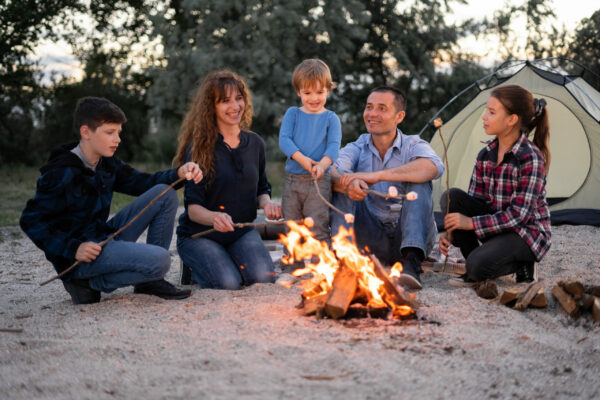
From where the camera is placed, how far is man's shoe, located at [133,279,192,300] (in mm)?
3625

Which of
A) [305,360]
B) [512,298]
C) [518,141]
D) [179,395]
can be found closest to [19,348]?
[179,395]

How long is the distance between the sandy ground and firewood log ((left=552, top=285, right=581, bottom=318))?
0.17 ft

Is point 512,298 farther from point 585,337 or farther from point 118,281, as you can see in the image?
point 118,281

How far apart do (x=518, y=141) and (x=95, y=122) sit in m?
2.82

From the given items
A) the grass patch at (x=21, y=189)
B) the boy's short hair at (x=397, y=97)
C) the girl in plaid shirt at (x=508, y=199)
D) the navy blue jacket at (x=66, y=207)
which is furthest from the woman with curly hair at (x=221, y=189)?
the grass patch at (x=21, y=189)

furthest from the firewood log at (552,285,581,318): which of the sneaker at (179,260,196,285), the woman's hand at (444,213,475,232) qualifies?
the sneaker at (179,260,196,285)

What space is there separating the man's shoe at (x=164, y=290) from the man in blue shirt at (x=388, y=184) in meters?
1.26

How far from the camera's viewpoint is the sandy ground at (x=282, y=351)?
224 cm

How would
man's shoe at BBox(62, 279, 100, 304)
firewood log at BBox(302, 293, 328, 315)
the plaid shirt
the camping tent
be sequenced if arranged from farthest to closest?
the camping tent, the plaid shirt, man's shoe at BBox(62, 279, 100, 304), firewood log at BBox(302, 293, 328, 315)

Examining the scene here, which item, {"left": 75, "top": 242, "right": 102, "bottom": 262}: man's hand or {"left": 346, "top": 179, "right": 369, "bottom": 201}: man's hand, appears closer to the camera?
{"left": 75, "top": 242, "right": 102, "bottom": 262}: man's hand

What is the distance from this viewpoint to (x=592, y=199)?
6543 millimetres

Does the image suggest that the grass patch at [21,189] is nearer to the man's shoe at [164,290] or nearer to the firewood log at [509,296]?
the man's shoe at [164,290]

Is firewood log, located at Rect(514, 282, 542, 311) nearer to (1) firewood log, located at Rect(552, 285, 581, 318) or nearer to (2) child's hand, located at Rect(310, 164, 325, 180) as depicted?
(1) firewood log, located at Rect(552, 285, 581, 318)

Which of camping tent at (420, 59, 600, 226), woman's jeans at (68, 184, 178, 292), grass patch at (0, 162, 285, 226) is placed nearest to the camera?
woman's jeans at (68, 184, 178, 292)
